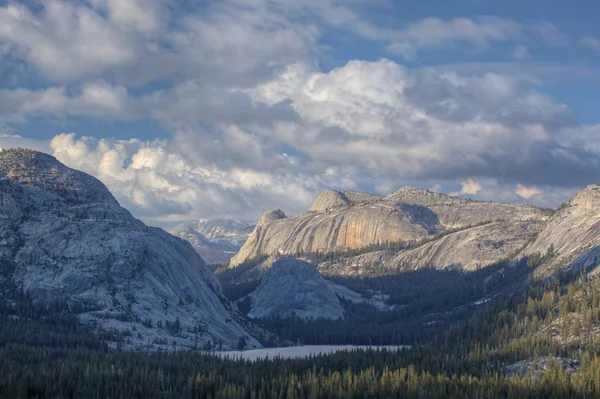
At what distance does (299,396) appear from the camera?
538 feet

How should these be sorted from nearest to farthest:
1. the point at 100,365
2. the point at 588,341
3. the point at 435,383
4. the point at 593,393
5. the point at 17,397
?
the point at 17,397 → the point at 593,393 → the point at 435,383 → the point at 100,365 → the point at 588,341

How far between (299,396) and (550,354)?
67992 millimetres

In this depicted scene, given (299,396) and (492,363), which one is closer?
(299,396)

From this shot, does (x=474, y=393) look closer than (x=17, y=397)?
No

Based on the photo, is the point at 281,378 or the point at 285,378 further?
the point at 285,378

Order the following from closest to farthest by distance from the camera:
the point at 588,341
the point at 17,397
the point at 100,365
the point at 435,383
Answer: the point at 17,397 < the point at 435,383 < the point at 100,365 < the point at 588,341

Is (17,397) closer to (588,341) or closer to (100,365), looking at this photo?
(100,365)

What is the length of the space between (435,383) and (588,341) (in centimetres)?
5055

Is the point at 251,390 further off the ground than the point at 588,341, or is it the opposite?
the point at 588,341

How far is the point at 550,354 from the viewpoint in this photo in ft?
628

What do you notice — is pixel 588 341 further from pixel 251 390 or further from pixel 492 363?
pixel 251 390

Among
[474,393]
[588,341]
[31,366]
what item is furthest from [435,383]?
[31,366]

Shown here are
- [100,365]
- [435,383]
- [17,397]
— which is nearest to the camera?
[17,397]

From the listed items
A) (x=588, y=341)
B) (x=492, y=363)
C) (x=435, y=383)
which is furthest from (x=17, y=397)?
(x=588, y=341)
